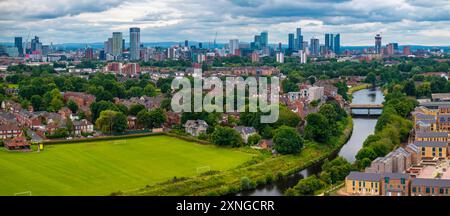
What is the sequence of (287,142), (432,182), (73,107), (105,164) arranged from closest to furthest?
(432,182), (105,164), (287,142), (73,107)

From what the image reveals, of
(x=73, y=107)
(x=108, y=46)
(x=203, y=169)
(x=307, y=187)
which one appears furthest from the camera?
(x=108, y=46)

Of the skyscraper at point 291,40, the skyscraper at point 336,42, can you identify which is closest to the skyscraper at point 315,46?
the skyscraper at point 291,40

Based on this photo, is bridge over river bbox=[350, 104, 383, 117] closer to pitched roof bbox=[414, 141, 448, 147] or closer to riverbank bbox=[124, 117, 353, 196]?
riverbank bbox=[124, 117, 353, 196]

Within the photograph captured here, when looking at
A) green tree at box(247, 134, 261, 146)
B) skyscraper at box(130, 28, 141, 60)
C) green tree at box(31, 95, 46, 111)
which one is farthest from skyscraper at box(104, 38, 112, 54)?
green tree at box(247, 134, 261, 146)

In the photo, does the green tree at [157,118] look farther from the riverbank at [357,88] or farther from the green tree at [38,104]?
the riverbank at [357,88]

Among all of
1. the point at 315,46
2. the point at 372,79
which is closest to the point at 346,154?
the point at 372,79

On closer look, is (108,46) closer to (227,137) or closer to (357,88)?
(357,88)

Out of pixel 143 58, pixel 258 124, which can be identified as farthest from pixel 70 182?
pixel 143 58
